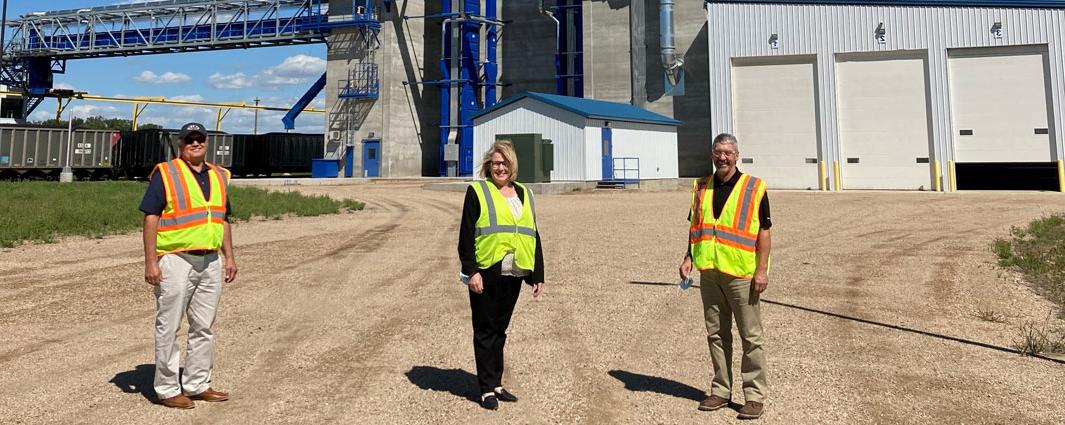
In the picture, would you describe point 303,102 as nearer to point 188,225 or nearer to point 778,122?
point 778,122

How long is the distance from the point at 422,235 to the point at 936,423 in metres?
11.8

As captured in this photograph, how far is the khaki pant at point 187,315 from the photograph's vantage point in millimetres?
4215

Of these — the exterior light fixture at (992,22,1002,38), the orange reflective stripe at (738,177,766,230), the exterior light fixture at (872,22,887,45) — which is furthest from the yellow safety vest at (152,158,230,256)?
the exterior light fixture at (992,22,1002,38)

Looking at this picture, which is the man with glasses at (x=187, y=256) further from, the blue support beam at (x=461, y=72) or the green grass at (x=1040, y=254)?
the blue support beam at (x=461, y=72)

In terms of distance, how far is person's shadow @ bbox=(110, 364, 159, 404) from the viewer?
472 centimetres

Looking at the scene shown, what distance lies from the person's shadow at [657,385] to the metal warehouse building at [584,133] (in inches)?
911

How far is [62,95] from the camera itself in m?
53.2

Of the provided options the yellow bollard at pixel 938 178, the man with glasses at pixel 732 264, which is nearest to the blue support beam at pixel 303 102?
the yellow bollard at pixel 938 178

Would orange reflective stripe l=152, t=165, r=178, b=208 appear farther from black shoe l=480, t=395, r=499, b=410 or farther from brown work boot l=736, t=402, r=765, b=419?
brown work boot l=736, t=402, r=765, b=419

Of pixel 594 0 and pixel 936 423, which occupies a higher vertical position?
pixel 594 0

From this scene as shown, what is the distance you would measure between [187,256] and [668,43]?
3440 centimetres

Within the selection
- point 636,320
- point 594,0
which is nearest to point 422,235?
point 636,320

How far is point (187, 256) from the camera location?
4.26 m

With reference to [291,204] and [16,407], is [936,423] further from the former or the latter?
[291,204]
